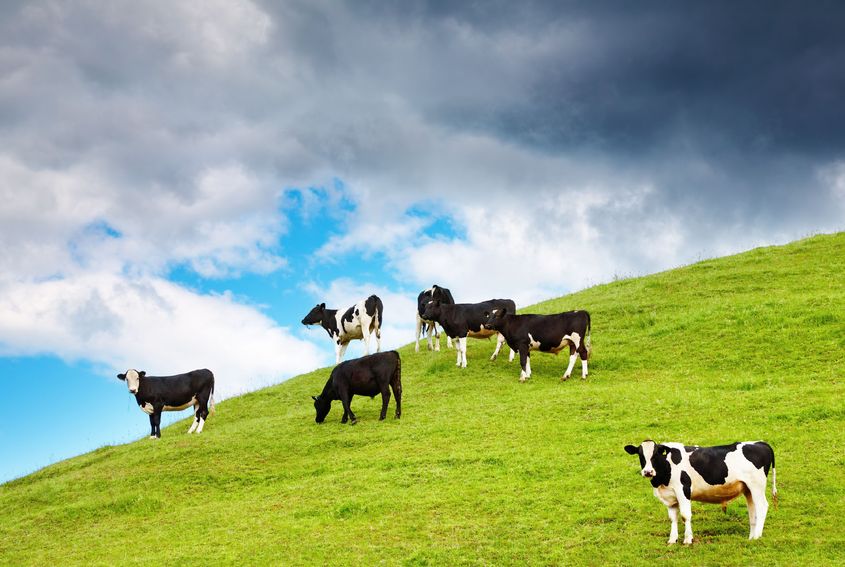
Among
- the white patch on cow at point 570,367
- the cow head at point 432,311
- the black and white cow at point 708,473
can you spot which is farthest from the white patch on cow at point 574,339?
the black and white cow at point 708,473

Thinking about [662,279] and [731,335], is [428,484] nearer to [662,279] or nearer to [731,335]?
[731,335]

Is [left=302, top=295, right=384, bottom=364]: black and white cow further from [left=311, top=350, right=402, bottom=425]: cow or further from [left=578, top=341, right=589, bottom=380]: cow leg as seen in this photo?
[left=578, top=341, right=589, bottom=380]: cow leg

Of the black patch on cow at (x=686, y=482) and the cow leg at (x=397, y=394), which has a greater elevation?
the cow leg at (x=397, y=394)

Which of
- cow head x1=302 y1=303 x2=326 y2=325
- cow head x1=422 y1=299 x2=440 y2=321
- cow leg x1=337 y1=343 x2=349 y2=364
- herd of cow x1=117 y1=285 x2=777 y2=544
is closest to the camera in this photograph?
herd of cow x1=117 y1=285 x2=777 y2=544

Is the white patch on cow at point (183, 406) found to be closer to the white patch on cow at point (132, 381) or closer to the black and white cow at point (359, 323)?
the white patch on cow at point (132, 381)

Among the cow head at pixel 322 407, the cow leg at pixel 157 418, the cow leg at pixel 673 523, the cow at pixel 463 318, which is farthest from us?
the cow at pixel 463 318

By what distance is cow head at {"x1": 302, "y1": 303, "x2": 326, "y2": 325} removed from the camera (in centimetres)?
3822

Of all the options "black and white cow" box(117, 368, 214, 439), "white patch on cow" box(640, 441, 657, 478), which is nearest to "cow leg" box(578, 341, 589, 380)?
"black and white cow" box(117, 368, 214, 439)

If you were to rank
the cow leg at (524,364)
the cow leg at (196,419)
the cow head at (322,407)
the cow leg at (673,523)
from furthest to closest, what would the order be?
the cow leg at (196,419)
the cow leg at (524,364)
the cow head at (322,407)
the cow leg at (673,523)

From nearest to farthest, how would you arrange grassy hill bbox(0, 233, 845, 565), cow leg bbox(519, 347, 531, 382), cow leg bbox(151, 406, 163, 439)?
grassy hill bbox(0, 233, 845, 565) → cow leg bbox(519, 347, 531, 382) → cow leg bbox(151, 406, 163, 439)

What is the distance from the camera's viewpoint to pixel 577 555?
13.0 metres

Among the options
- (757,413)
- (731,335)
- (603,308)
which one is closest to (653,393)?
(757,413)

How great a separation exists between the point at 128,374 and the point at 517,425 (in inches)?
546

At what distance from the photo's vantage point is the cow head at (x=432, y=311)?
30.5 metres
